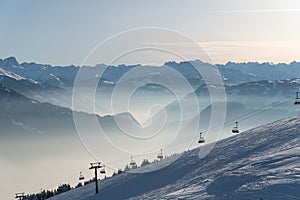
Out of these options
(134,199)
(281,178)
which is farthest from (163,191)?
(281,178)

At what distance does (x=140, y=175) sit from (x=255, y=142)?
12046 mm

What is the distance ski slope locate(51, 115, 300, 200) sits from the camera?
20.2m

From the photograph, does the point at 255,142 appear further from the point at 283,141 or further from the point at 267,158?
the point at 267,158

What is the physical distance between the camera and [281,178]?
2034 cm

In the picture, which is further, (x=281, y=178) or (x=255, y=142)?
(x=255, y=142)

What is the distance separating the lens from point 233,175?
79.4 feet

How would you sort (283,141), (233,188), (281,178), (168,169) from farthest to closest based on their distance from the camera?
(168,169) → (283,141) → (233,188) → (281,178)

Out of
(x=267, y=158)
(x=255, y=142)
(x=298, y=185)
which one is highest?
(x=255, y=142)

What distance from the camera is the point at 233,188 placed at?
2166 cm

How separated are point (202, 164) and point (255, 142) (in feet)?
15.5

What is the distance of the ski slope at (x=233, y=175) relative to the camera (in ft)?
66.1

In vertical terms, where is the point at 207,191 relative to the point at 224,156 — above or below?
below

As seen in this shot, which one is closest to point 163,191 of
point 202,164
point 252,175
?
point 202,164

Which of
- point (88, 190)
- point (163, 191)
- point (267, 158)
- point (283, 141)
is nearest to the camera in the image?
point (267, 158)
